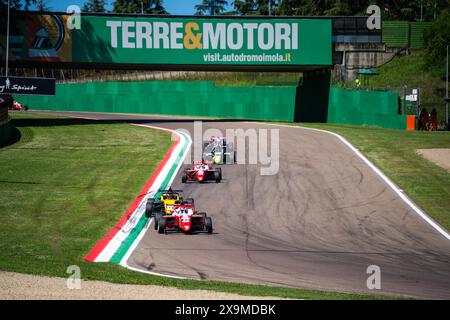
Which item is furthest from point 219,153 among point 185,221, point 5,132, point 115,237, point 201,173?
point 5,132

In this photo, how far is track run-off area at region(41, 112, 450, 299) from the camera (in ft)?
46.5

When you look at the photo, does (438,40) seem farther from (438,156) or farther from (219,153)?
(219,153)

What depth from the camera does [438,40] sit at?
4881cm

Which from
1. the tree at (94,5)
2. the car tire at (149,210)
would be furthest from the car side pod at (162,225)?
the tree at (94,5)

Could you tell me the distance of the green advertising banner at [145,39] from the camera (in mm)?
42750

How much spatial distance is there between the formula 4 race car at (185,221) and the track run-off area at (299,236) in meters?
0.23

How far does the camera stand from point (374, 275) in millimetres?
14055

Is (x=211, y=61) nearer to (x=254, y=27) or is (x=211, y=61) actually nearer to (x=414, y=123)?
(x=254, y=27)

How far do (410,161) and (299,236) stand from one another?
12824 millimetres

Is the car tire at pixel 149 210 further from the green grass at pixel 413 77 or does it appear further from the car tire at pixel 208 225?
the green grass at pixel 413 77

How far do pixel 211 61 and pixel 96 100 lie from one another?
2783 centimetres

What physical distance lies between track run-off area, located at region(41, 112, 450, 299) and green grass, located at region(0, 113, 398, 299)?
0.67 metres

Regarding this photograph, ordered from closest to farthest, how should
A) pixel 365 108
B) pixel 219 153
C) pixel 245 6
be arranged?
pixel 219 153
pixel 365 108
pixel 245 6
